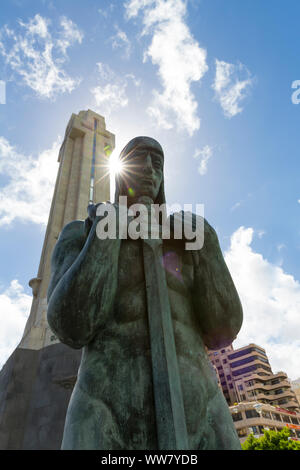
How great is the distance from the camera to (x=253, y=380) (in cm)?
6041

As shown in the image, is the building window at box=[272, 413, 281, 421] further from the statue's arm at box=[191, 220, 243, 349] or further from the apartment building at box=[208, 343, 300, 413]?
the statue's arm at box=[191, 220, 243, 349]

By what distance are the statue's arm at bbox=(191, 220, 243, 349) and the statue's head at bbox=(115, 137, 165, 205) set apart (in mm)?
648

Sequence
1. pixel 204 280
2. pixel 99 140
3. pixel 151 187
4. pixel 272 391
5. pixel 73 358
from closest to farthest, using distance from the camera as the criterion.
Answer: pixel 204 280, pixel 151 187, pixel 73 358, pixel 99 140, pixel 272 391

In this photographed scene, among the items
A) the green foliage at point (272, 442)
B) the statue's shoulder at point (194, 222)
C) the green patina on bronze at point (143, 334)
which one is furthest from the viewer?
the green foliage at point (272, 442)

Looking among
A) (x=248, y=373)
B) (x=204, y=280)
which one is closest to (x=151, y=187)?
(x=204, y=280)

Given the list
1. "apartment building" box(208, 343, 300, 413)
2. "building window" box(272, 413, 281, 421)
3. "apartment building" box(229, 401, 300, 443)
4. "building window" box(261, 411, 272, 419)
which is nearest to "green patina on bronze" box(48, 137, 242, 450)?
"apartment building" box(229, 401, 300, 443)

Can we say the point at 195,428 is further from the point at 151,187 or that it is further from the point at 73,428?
the point at 151,187

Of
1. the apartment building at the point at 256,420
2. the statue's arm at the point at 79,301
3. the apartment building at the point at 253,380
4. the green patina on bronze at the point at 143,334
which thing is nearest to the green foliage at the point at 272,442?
the apartment building at the point at 256,420

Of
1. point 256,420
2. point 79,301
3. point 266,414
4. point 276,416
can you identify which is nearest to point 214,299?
point 79,301

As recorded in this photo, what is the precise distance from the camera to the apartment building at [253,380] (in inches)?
2355

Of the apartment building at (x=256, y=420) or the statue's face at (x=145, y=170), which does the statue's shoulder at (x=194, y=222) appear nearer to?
the statue's face at (x=145, y=170)

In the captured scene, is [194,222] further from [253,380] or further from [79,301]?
[253,380]
